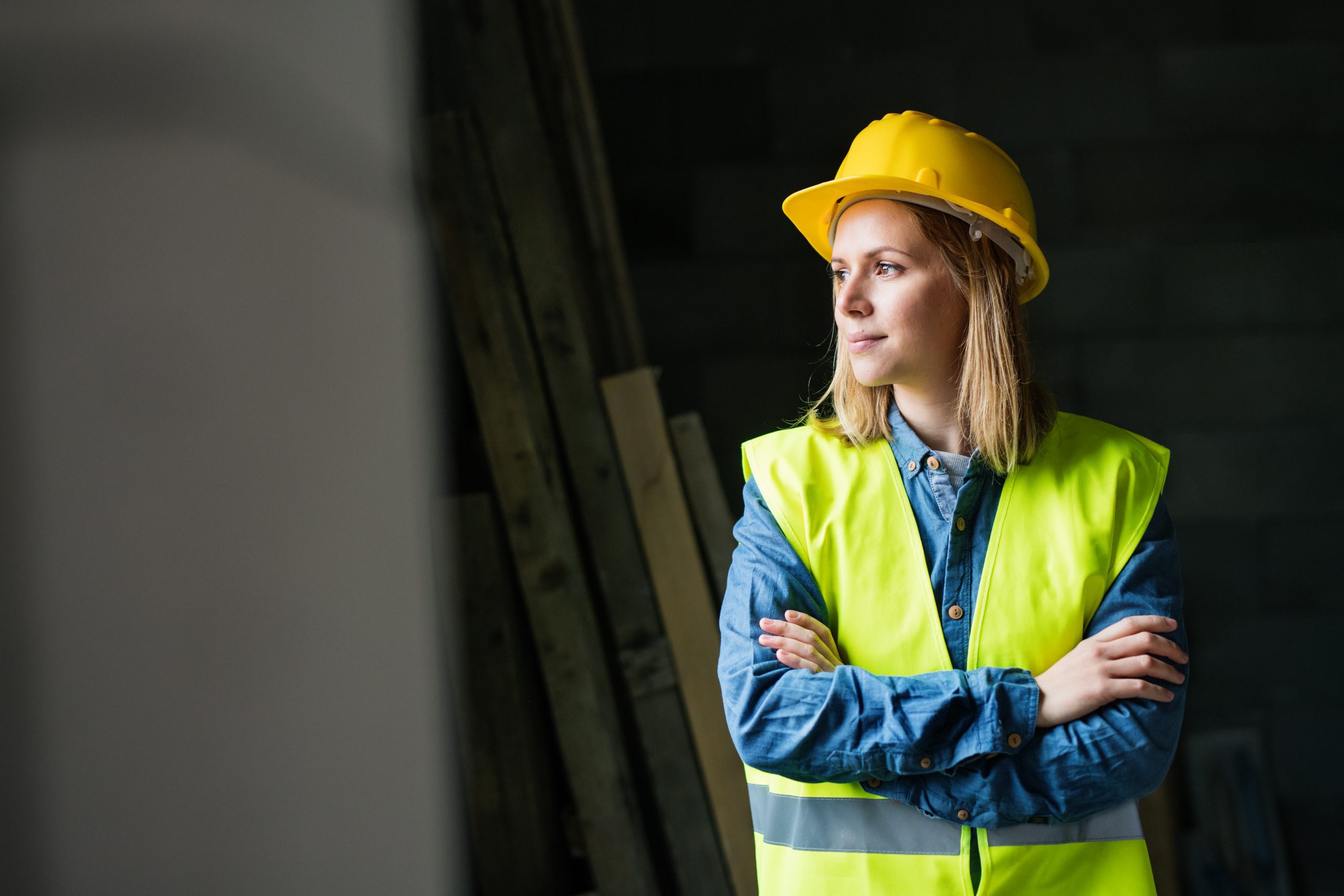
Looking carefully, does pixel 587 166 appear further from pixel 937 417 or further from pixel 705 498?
pixel 937 417

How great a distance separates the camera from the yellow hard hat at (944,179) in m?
1.42

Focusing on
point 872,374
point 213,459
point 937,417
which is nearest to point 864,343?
point 872,374

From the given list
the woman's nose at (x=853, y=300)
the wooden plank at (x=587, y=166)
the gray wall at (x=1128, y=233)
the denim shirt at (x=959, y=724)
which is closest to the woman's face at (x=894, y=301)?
the woman's nose at (x=853, y=300)

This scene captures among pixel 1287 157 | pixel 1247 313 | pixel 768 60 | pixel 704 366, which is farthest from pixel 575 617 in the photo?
pixel 1287 157

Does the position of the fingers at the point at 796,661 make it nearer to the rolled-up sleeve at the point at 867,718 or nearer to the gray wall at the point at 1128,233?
the rolled-up sleeve at the point at 867,718

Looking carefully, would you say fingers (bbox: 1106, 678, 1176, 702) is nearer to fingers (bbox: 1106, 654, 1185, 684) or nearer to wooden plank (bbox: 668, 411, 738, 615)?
fingers (bbox: 1106, 654, 1185, 684)

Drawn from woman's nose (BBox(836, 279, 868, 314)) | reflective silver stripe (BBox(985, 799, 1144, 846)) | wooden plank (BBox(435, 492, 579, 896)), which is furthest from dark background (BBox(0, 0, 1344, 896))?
wooden plank (BBox(435, 492, 579, 896))

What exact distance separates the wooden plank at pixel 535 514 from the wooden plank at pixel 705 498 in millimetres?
391

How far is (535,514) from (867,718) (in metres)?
1.72

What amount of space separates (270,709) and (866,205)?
1.17 metres

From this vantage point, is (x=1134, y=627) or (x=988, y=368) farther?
(x=988, y=368)

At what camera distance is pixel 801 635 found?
1.32m

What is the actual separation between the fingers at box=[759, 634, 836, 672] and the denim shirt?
0.7 inches

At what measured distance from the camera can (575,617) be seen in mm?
2826
